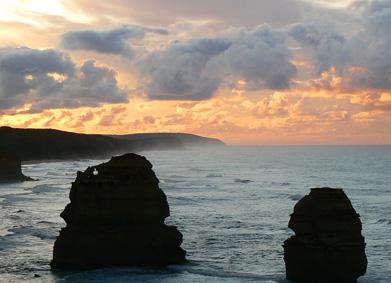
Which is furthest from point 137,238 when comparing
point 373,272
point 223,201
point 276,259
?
point 223,201

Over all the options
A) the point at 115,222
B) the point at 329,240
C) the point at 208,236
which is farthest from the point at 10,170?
the point at 329,240

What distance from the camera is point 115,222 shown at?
105 feet

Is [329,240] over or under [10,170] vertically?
under

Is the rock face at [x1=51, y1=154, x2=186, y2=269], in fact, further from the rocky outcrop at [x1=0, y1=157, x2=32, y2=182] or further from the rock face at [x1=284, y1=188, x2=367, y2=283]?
the rocky outcrop at [x1=0, y1=157, x2=32, y2=182]

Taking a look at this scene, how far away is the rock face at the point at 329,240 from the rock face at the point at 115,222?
8.10 metres

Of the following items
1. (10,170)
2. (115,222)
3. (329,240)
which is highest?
(10,170)

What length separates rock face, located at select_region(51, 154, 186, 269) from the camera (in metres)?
31.9

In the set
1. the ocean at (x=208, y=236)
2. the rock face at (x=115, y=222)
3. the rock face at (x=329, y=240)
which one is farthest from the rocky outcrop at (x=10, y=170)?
the rock face at (x=329, y=240)

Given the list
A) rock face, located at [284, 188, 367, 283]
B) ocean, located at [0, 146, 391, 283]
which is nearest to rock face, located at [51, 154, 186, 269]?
ocean, located at [0, 146, 391, 283]

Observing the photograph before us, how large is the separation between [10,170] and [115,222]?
74.0 metres

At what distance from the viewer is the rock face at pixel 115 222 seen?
3191cm

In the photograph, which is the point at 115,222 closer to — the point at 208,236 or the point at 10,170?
the point at 208,236

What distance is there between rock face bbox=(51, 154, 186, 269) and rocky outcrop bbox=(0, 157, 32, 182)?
235 ft

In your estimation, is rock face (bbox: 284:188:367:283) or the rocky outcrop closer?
rock face (bbox: 284:188:367:283)
